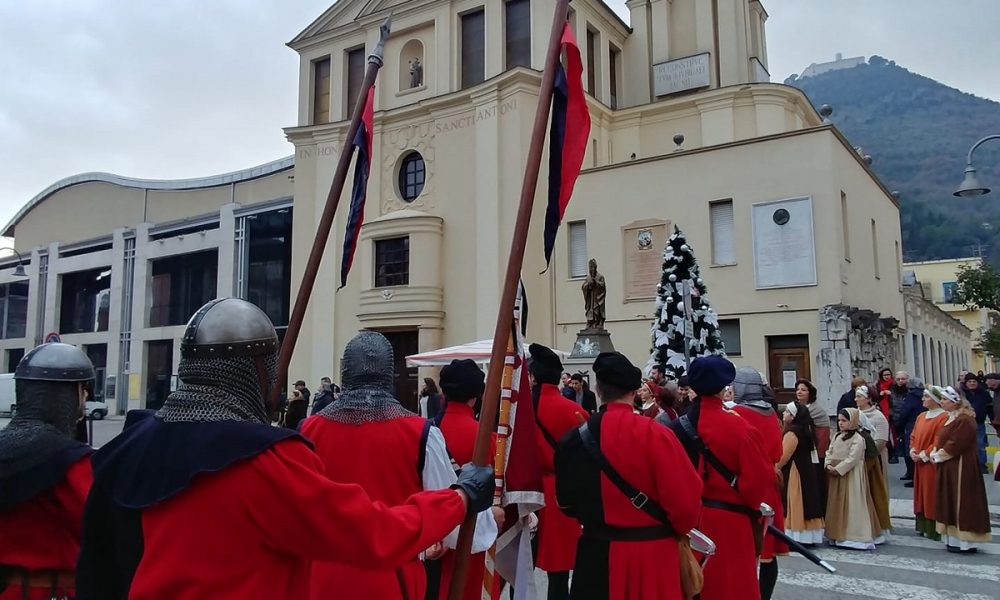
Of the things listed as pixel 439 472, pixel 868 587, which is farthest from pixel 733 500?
pixel 868 587

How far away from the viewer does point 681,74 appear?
2755 cm

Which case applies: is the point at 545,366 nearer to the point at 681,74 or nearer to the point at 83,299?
the point at 681,74

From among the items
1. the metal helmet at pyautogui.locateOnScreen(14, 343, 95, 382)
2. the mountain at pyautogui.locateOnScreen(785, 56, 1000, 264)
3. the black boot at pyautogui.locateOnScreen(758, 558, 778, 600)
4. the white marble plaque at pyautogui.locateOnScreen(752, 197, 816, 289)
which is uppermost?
the mountain at pyautogui.locateOnScreen(785, 56, 1000, 264)

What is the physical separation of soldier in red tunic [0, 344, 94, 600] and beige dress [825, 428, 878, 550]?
845 cm

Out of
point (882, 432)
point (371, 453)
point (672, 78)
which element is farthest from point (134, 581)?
point (672, 78)

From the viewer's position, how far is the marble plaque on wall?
22297 mm

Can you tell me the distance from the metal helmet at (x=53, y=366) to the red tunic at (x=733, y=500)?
363cm

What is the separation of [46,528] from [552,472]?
367cm

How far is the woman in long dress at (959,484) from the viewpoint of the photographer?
856cm

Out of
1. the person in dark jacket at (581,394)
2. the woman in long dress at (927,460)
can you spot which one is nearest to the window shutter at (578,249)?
the person in dark jacket at (581,394)

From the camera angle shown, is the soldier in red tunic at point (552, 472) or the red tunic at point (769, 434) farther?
the red tunic at point (769, 434)

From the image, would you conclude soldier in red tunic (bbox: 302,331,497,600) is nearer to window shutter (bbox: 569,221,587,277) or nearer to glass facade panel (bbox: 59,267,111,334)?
window shutter (bbox: 569,221,587,277)

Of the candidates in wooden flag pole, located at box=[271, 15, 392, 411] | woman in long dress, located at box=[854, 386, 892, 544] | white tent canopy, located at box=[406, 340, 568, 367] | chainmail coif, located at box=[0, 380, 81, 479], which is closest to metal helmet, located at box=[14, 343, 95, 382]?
chainmail coif, located at box=[0, 380, 81, 479]

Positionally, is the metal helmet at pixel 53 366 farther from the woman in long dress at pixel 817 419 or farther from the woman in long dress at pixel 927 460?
the woman in long dress at pixel 927 460
